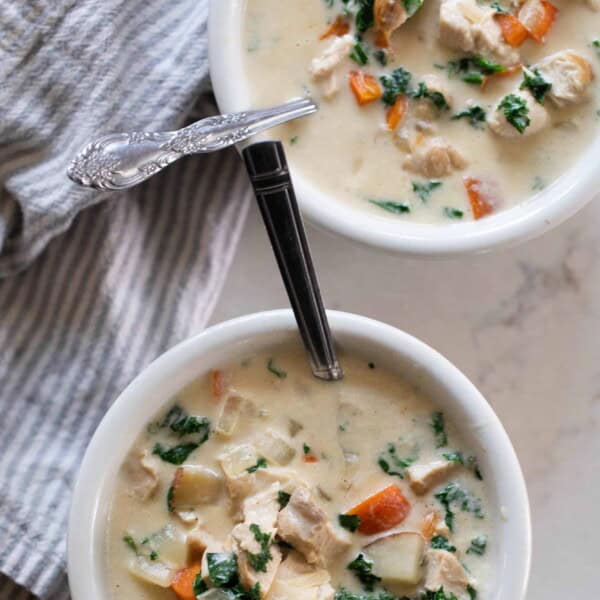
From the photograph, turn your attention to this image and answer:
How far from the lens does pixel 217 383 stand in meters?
2.05

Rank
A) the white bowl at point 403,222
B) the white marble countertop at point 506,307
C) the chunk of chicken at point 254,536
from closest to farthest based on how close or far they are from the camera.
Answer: the chunk of chicken at point 254,536
the white bowl at point 403,222
the white marble countertop at point 506,307

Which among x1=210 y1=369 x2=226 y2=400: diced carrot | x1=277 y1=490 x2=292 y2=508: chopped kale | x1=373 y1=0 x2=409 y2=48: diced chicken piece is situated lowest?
x1=277 y1=490 x2=292 y2=508: chopped kale

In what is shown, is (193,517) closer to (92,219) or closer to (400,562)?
(400,562)

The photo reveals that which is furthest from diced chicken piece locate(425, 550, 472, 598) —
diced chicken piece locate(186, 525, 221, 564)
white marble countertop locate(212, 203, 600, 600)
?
white marble countertop locate(212, 203, 600, 600)

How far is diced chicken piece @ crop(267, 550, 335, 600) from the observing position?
6.30ft

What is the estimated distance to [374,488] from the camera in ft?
6.49

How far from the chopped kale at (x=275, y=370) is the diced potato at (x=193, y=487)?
8.3 inches

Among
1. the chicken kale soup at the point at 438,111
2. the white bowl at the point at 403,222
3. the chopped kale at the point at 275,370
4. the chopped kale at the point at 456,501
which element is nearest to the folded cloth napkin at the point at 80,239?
the white bowl at the point at 403,222

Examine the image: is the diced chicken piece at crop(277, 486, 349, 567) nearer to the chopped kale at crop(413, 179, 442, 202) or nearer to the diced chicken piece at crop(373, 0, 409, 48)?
the chopped kale at crop(413, 179, 442, 202)

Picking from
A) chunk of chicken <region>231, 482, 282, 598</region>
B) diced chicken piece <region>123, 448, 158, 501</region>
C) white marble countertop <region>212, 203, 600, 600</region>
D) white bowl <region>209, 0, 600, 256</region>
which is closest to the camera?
chunk of chicken <region>231, 482, 282, 598</region>

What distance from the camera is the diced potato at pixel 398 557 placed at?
1.95 metres

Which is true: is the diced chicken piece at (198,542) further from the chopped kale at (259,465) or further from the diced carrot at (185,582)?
the chopped kale at (259,465)

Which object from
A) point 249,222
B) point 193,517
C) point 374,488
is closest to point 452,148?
point 249,222

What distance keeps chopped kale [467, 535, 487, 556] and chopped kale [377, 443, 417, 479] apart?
17 cm
